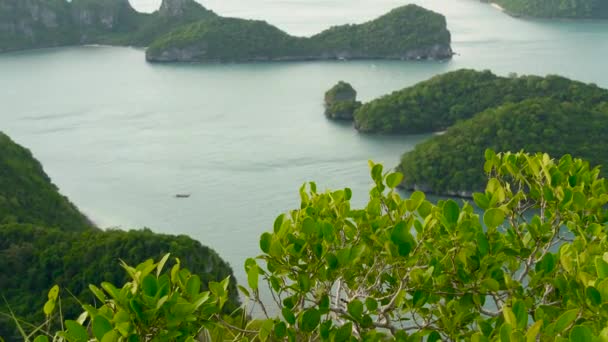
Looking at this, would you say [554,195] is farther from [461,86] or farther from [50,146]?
[461,86]

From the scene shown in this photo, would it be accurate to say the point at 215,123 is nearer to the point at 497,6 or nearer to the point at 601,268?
the point at 601,268

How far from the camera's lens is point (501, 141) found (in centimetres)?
2630

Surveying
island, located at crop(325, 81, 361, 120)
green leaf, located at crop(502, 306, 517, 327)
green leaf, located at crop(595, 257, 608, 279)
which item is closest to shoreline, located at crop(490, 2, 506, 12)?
island, located at crop(325, 81, 361, 120)

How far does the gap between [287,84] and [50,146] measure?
51.4 feet

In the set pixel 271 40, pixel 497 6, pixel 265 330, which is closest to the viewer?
pixel 265 330

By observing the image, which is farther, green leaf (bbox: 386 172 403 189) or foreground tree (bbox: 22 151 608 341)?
green leaf (bbox: 386 172 403 189)

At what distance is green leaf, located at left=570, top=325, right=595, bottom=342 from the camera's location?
5.62ft

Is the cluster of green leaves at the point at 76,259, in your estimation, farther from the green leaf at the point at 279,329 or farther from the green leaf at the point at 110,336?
the green leaf at the point at 110,336

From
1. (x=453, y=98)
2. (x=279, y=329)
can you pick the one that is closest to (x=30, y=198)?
(x=453, y=98)

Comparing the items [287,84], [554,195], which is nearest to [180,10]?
[287,84]

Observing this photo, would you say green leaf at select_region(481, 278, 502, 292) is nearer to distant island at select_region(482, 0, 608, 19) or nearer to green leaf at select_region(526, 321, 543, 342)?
green leaf at select_region(526, 321, 543, 342)

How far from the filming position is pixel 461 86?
34.5m

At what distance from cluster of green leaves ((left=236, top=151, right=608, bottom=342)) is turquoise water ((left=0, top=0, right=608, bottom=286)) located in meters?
14.8

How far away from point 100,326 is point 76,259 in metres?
14.7
